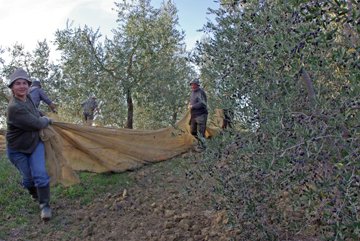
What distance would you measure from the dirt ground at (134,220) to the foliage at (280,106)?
64cm

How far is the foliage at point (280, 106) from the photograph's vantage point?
1.96 metres

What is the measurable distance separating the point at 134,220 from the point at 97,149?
6.79 feet

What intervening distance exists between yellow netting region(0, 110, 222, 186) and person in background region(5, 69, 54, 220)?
0.23 m

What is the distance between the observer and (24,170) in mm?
3891

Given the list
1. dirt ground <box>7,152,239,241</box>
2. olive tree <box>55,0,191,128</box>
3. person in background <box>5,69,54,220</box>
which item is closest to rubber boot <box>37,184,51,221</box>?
person in background <box>5,69,54,220</box>

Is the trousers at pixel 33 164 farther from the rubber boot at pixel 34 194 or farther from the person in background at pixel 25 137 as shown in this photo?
the rubber boot at pixel 34 194

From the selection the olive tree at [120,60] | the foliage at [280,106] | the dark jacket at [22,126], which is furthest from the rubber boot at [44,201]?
the olive tree at [120,60]

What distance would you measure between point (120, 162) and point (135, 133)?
0.79 meters

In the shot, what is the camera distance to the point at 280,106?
2.04m

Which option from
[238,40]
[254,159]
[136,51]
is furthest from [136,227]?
[136,51]

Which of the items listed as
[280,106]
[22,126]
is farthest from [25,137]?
[280,106]

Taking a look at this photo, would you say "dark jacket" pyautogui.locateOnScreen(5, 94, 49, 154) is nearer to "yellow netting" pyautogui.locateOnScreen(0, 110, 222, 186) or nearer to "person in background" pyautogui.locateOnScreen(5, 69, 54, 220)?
"person in background" pyautogui.locateOnScreen(5, 69, 54, 220)

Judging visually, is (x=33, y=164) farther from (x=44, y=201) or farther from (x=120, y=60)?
(x=120, y=60)

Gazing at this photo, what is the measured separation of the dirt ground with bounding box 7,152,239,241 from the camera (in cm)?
348
